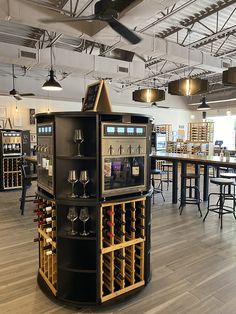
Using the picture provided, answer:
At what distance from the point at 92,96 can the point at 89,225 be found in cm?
122

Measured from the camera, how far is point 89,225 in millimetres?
2336

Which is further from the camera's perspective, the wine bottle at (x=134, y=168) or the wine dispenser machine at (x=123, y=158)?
the wine bottle at (x=134, y=168)

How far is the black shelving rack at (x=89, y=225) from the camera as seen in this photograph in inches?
85.5

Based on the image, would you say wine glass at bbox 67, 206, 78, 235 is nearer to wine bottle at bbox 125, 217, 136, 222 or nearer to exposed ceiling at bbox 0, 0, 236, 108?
wine bottle at bbox 125, 217, 136, 222

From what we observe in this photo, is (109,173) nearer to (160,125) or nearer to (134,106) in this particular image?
(134,106)

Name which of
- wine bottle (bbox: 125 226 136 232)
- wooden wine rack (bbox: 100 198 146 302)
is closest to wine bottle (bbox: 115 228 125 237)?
wooden wine rack (bbox: 100 198 146 302)

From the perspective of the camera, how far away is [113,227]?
2.23 metres

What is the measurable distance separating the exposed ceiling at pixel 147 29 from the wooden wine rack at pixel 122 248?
2.92 meters

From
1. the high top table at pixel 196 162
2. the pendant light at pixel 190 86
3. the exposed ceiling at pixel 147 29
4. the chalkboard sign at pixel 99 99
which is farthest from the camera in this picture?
the pendant light at pixel 190 86

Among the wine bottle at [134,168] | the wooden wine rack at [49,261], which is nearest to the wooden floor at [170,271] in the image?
Result: the wooden wine rack at [49,261]

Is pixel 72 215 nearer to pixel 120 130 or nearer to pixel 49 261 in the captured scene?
pixel 49 261

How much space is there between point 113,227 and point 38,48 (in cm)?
525

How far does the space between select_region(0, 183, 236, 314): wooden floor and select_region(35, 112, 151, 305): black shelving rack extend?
0.16 meters

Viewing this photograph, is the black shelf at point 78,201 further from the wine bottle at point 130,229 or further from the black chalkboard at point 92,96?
the black chalkboard at point 92,96
